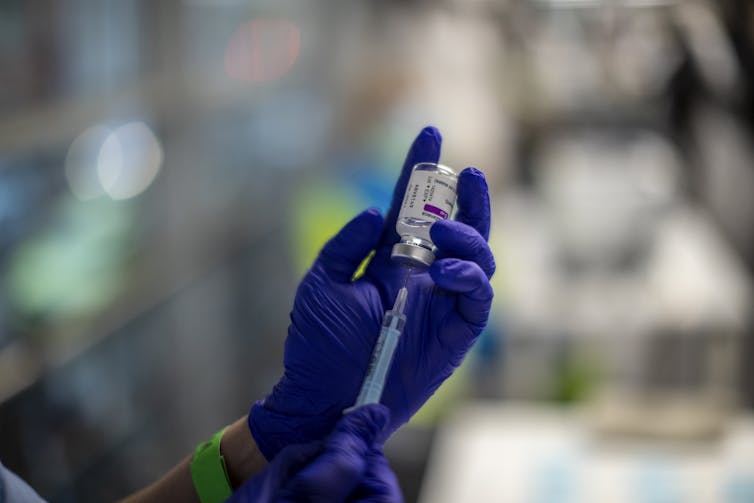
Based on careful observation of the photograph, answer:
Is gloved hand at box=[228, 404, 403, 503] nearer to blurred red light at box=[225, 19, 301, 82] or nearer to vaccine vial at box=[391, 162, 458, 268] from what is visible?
vaccine vial at box=[391, 162, 458, 268]

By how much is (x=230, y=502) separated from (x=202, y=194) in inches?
117

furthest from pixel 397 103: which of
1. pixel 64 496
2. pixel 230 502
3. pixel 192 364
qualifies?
pixel 230 502

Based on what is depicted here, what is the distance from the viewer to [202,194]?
357cm

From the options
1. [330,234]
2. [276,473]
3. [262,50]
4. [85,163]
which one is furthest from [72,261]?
[262,50]

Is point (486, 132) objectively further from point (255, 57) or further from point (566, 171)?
point (255, 57)

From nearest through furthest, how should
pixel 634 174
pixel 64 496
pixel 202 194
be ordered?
pixel 64 496 → pixel 202 194 → pixel 634 174

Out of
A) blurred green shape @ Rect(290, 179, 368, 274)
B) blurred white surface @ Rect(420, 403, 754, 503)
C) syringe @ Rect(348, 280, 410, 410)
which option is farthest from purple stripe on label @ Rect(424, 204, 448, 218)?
blurred green shape @ Rect(290, 179, 368, 274)

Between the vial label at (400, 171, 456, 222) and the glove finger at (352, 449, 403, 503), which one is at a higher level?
the vial label at (400, 171, 456, 222)

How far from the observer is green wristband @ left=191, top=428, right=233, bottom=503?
831mm

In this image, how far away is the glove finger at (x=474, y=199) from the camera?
30.9 inches

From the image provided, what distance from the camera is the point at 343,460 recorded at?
0.70 m

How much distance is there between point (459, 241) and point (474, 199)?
61 millimetres

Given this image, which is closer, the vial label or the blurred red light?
the vial label

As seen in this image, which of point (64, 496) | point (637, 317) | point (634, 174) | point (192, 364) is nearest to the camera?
point (64, 496)
